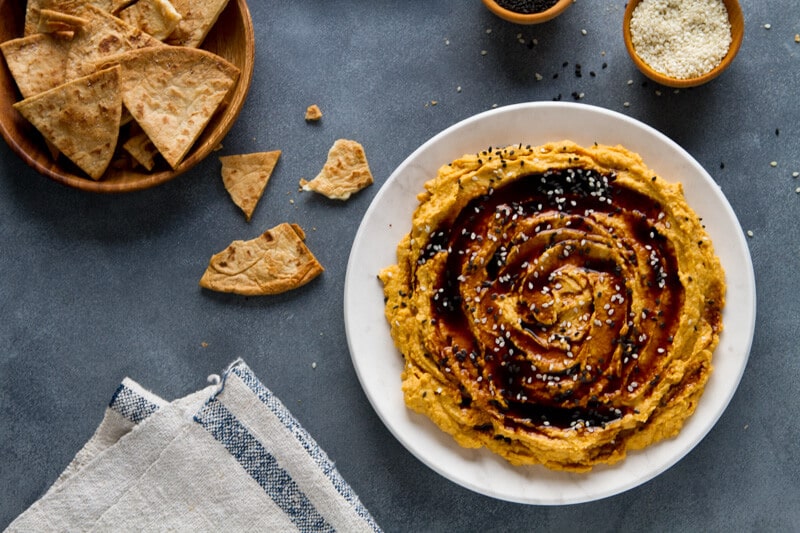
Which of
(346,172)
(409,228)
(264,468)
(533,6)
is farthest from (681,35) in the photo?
(264,468)

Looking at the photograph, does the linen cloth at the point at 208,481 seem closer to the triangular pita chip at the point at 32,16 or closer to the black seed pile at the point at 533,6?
the triangular pita chip at the point at 32,16

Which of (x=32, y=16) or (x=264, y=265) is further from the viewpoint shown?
(x=264, y=265)

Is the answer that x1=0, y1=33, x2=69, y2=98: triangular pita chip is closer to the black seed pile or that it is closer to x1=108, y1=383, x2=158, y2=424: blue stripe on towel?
x1=108, y1=383, x2=158, y2=424: blue stripe on towel

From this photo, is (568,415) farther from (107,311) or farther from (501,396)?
(107,311)

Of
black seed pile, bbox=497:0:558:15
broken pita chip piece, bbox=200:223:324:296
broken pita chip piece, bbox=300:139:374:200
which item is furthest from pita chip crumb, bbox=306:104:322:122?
black seed pile, bbox=497:0:558:15

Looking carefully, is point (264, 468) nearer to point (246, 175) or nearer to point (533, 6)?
point (246, 175)

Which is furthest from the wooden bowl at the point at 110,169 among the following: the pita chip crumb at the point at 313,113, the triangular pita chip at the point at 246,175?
the pita chip crumb at the point at 313,113
